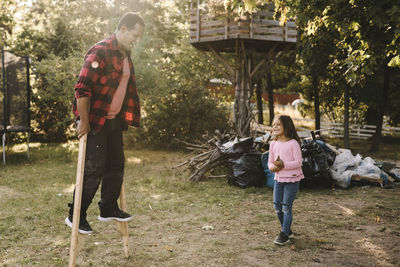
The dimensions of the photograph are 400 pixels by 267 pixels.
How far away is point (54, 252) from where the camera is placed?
421 cm

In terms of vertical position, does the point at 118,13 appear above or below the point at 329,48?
above

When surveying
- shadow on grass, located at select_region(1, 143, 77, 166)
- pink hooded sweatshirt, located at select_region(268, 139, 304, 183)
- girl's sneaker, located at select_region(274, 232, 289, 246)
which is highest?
pink hooded sweatshirt, located at select_region(268, 139, 304, 183)

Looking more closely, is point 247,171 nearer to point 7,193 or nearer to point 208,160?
point 208,160

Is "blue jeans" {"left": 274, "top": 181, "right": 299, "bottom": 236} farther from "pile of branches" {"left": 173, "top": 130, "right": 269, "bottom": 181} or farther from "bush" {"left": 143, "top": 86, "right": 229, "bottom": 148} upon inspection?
"bush" {"left": 143, "top": 86, "right": 229, "bottom": 148}

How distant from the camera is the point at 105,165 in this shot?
3625 millimetres

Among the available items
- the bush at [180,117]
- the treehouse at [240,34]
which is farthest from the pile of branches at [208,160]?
the bush at [180,117]

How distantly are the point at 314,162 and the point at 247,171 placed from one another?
4.36ft

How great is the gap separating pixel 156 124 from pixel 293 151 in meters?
10.1

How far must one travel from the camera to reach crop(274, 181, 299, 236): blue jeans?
4.44 meters

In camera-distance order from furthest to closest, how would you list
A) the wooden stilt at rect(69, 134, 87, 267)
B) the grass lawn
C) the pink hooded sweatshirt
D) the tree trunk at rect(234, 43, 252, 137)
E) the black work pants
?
1. the tree trunk at rect(234, 43, 252, 137)
2. the pink hooded sweatshirt
3. the grass lawn
4. the black work pants
5. the wooden stilt at rect(69, 134, 87, 267)

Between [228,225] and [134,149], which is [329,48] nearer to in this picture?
[134,149]

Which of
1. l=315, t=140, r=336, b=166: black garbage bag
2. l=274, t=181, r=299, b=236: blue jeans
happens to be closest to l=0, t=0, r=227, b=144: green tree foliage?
l=315, t=140, r=336, b=166: black garbage bag

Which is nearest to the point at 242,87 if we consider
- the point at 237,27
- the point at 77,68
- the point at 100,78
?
the point at 237,27

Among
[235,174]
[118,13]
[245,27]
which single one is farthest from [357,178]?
[118,13]
